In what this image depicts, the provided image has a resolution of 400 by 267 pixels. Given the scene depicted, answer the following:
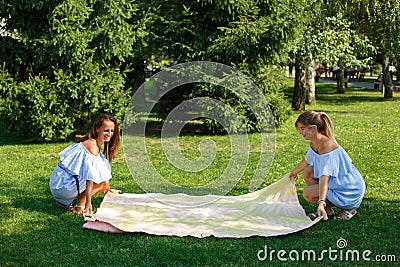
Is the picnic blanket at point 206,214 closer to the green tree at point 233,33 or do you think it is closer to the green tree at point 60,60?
the green tree at point 60,60

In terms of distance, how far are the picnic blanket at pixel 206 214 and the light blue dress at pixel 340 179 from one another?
0.42m

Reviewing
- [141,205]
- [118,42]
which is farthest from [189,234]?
[118,42]

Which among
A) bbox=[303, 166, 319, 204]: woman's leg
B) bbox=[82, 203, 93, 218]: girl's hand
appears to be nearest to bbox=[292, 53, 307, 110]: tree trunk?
bbox=[303, 166, 319, 204]: woman's leg

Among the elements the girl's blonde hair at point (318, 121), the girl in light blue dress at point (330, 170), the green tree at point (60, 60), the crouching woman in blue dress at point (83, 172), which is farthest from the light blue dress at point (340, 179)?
the green tree at point (60, 60)

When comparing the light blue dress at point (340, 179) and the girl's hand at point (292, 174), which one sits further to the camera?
the girl's hand at point (292, 174)

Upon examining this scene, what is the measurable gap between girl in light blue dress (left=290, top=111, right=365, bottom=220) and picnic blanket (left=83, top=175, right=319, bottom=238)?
1.23ft

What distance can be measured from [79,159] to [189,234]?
1.73 metres

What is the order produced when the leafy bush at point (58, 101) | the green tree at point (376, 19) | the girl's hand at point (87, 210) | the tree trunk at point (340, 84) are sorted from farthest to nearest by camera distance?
the tree trunk at point (340, 84)
the green tree at point (376, 19)
the leafy bush at point (58, 101)
the girl's hand at point (87, 210)

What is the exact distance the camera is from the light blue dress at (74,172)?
617 cm

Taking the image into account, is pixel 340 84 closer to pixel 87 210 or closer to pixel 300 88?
pixel 300 88

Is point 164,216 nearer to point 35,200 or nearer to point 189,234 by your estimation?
point 189,234

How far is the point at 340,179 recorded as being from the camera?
5.77m

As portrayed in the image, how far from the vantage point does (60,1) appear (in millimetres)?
11805

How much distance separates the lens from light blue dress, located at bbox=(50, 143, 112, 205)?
6172 millimetres
